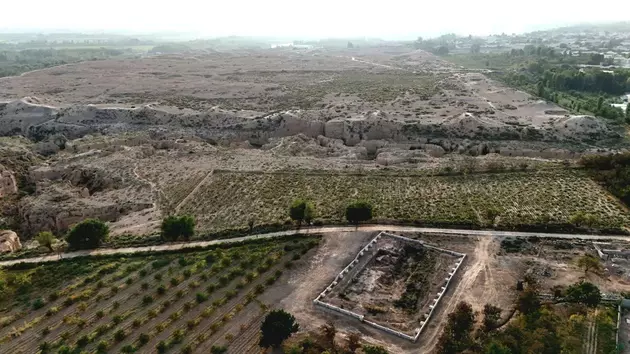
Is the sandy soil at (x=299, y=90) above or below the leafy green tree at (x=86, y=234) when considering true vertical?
above

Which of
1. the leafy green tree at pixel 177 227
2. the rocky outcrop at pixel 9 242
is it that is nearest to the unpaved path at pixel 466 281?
the leafy green tree at pixel 177 227

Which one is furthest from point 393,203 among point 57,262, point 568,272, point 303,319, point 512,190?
point 57,262

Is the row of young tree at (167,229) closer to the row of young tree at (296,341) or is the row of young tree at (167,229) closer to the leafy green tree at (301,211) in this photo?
the leafy green tree at (301,211)

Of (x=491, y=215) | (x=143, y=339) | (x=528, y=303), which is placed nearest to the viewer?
(x=143, y=339)

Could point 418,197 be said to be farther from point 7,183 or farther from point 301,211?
point 7,183

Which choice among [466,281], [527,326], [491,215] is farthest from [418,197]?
[527,326]
